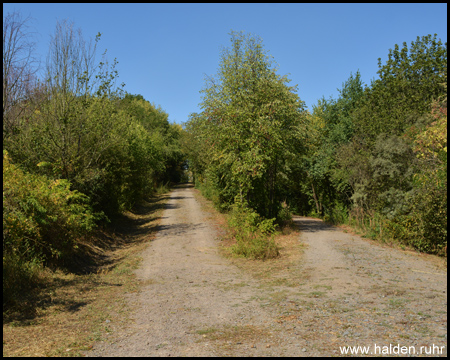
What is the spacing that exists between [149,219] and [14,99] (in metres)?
12.7

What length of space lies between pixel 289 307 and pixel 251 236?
23.8 feet

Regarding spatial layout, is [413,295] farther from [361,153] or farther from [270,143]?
[361,153]

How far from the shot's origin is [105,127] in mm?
17266

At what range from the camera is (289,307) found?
7.18 meters

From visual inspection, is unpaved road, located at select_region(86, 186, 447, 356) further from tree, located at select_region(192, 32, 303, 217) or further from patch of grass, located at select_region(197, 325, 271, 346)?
tree, located at select_region(192, 32, 303, 217)

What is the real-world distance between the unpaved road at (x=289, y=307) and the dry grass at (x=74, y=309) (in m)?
0.37

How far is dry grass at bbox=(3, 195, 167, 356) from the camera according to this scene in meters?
5.56

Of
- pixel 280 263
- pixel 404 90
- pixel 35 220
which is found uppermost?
pixel 404 90

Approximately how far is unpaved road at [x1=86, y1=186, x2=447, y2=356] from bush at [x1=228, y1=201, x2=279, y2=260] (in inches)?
38.7

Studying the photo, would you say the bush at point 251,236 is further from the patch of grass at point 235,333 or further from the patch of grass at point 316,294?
the patch of grass at point 235,333

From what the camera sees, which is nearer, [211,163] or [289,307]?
[289,307]

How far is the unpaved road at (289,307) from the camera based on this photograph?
5.23m

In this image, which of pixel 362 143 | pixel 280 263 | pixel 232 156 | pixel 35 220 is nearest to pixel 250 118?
pixel 232 156

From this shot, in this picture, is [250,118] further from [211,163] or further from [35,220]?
[35,220]
